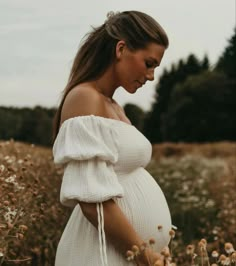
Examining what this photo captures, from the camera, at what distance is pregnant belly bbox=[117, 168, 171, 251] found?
2736mm

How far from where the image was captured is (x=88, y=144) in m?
2.58

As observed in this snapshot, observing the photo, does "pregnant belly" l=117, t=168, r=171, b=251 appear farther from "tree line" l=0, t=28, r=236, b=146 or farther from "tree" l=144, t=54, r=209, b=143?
"tree" l=144, t=54, r=209, b=143

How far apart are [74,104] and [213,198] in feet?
27.5

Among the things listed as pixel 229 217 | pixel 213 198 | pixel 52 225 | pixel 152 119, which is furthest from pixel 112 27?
pixel 152 119

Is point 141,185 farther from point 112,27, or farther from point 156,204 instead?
point 112,27

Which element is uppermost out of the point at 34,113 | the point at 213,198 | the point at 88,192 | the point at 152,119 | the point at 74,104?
the point at 74,104

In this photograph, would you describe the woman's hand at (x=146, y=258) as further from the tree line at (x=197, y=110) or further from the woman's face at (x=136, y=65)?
the tree line at (x=197, y=110)

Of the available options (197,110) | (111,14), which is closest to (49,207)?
(111,14)

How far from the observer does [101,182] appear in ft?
8.38

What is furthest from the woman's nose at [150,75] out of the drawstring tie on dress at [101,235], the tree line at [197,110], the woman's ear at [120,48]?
the tree line at [197,110]

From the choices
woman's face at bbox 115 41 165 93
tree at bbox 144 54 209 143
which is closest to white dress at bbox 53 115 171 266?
woman's face at bbox 115 41 165 93

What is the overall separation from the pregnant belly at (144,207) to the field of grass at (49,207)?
1.70ft

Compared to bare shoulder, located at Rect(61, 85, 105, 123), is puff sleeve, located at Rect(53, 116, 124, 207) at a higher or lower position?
lower

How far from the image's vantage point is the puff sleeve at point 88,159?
253 cm
